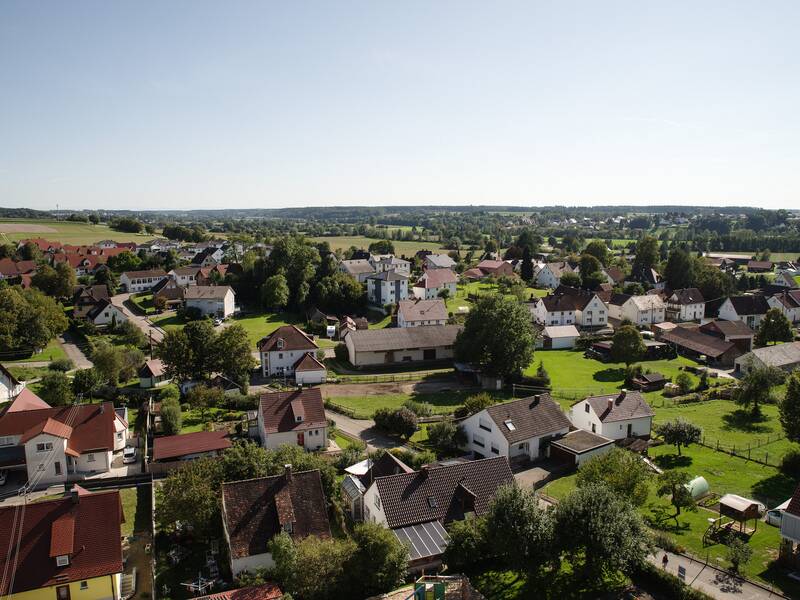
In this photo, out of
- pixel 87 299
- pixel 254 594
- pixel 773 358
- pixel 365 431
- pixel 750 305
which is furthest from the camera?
pixel 750 305

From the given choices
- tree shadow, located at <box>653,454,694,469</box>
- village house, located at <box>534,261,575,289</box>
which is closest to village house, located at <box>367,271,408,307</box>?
village house, located at <box>534,261,575,289</box>

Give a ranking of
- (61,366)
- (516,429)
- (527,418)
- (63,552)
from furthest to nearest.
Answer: (61,366) < (527,418) < (516,429) < (63,552)

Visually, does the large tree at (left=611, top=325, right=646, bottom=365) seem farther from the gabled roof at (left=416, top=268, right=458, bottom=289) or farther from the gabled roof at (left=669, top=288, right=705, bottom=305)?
the gabled roof at (left=416, top=268, right=458, bottom=289)

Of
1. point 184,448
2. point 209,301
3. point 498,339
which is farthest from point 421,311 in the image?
point 184,448

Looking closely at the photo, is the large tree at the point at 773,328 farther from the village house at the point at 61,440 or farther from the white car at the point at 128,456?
the village house at the point at 61,440

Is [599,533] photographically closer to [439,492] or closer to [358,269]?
[439,492]

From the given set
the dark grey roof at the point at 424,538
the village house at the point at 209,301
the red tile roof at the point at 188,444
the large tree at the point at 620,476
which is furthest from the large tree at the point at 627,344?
the village house at the point at 209,301
